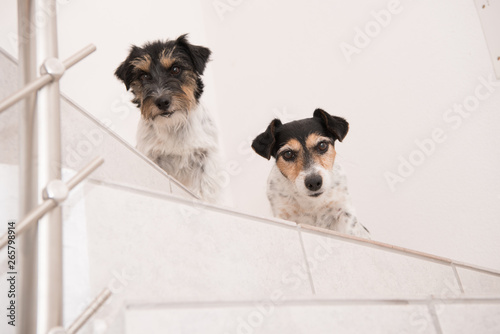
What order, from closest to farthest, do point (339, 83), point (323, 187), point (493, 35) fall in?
point (323, 187), point (493, 35), point (339, 83)

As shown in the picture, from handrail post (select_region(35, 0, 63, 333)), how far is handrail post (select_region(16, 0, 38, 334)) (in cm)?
1

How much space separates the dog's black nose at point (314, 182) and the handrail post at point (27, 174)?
1.72 metres

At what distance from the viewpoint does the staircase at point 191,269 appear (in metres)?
0.93

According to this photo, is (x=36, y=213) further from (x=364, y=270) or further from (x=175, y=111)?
(x=175, y=111)

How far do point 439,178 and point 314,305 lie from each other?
253 cm

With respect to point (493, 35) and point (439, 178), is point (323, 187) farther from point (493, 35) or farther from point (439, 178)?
point (493, 35)

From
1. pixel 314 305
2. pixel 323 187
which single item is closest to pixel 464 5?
pixel 323 187

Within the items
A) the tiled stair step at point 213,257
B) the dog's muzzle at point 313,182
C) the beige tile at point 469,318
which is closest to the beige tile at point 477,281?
the tiled stair step at point 213,257

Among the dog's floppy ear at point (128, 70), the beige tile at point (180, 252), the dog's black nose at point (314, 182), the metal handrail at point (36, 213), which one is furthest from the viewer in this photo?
the dog's floppy ear at point (128, 70)

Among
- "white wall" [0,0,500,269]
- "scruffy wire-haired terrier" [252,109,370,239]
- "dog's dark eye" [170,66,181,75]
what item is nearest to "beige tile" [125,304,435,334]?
"scruffy wire-haired terrier" [252,109,370,239]

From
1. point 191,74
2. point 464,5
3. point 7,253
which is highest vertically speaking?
point 464,5

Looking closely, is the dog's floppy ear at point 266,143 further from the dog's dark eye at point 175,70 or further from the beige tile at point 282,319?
the beige tile at point 282,319

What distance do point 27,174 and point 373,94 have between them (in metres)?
3.22

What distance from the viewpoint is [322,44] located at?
3.96m
